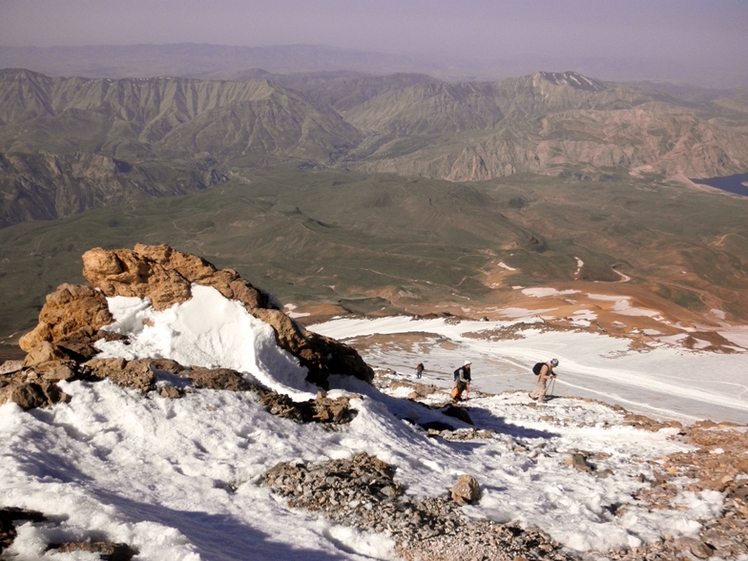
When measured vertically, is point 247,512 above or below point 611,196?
above

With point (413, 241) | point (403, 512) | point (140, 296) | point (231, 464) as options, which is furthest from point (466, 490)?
point (413, 241)

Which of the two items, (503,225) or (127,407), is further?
(503,225)

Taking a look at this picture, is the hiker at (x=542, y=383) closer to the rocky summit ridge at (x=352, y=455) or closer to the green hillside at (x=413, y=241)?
the rocky summit ridge at (x=352, y=455)

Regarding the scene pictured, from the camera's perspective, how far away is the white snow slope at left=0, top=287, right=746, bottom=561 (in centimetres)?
672

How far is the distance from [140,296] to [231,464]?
558cm

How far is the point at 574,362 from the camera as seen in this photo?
1156 inches

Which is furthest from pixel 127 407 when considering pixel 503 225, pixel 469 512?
pixel 503 225

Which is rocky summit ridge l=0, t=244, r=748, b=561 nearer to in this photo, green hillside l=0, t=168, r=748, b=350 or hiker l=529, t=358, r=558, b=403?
hiker l=529, t=358, r=558, b=403

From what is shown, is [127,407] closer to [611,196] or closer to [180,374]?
[180,374]

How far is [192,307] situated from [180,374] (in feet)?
8.76

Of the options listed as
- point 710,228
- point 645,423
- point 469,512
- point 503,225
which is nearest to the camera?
point 469,512

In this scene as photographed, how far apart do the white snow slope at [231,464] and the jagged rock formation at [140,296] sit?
33 cm

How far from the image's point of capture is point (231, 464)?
8680mm

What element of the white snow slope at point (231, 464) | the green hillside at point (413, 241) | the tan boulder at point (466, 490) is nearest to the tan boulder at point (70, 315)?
the white snow slope at point (231, 464)
